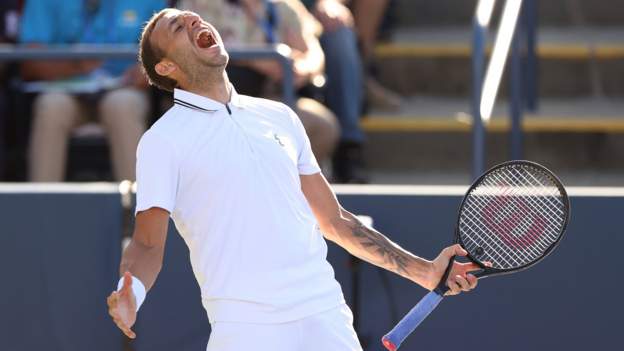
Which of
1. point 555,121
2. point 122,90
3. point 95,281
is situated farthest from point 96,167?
point 555,121

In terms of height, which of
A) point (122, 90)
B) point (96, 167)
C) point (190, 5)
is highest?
point (190, 5)

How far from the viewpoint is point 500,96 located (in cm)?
871

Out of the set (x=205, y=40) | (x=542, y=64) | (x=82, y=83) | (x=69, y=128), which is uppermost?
(x=205, y=40)

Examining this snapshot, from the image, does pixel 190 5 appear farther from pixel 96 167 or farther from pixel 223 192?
pixel 223 192

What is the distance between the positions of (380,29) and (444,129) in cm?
96

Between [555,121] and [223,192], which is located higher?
[223,192]

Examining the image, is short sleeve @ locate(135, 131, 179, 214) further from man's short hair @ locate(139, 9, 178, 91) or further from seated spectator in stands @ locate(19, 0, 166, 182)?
seated spectator in stands @ locate(19, 0, 166, 182)

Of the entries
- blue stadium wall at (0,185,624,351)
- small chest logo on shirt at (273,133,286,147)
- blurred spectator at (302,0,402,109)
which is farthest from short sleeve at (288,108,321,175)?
blurred spectator at (302,0,402,109)

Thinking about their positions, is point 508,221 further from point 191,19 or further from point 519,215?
point 191,19

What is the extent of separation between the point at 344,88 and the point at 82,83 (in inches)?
58.3

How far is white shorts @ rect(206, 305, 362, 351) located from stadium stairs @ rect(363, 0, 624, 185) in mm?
4103

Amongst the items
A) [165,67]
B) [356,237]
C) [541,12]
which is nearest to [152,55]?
[165,67]

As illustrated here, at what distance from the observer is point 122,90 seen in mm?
7191

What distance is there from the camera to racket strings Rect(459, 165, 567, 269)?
13.8 ft
